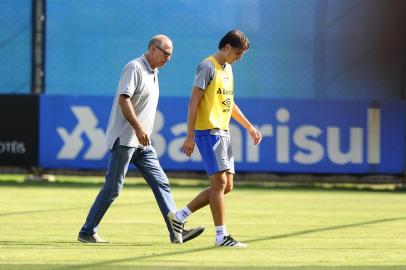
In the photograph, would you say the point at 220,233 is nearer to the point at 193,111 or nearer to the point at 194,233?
the point at 194,233

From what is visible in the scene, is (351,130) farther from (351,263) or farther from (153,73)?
(351,263)

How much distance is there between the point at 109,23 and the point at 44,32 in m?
1.16

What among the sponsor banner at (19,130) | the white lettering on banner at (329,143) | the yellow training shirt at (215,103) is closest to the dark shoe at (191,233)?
the yellow training shirt at (215,103)

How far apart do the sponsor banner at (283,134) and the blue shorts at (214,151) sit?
915cm

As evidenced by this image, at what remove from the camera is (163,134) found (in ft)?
64.2

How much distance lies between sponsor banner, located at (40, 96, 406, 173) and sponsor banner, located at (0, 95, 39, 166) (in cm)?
23

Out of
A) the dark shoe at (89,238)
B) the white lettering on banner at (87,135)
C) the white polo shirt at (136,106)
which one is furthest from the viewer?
the white lettering on banner at (87,135)

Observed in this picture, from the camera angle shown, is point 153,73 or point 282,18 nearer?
point 153,73

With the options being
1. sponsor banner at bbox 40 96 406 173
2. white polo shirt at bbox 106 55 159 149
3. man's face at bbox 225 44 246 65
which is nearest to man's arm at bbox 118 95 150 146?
white polo shirt at bbox 106 55 159 149

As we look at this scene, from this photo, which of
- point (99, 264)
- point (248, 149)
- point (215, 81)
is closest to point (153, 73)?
point (215, 81)

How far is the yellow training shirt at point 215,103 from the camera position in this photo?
1019 cm

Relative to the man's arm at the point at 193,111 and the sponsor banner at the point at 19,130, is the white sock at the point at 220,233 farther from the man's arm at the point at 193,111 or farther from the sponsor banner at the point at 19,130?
the sponsor banner at the point at 19,130

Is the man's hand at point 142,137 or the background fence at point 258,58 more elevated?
the background fence at point 258,58

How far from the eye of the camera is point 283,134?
19.4m
